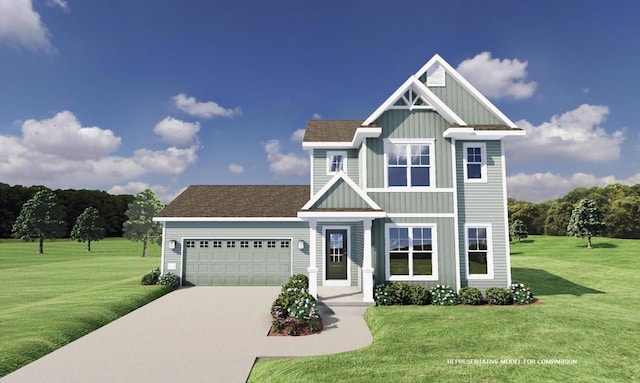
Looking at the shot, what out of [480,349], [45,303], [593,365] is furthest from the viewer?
[45,303]

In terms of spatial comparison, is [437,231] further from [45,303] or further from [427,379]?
[45,303]

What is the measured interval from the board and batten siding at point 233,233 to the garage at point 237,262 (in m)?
0.24

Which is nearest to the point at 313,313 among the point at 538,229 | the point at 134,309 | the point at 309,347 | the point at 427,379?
the point at 309,347

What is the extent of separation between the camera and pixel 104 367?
757 centimetres

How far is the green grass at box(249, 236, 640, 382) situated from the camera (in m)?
6.99

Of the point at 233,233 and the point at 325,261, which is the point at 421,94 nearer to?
the point at 325,261

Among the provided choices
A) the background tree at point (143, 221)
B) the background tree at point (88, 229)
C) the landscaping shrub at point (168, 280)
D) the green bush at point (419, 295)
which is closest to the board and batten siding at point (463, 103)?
the green bush at point (419, 295)

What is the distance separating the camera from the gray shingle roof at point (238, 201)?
62.6 feet

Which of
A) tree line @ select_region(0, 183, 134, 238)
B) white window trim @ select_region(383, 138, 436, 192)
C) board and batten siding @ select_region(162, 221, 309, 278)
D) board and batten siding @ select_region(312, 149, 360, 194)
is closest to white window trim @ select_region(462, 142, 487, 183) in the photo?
white window trim @ select_region(383, 138, 436, 192)

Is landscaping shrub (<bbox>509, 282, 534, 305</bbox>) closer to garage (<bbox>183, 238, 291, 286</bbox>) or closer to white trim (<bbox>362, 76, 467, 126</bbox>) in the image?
white trim (<bbox>362, 76, 467, 126</bbox>)

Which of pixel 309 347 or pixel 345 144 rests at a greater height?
pixel 345 144

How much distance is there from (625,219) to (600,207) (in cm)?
775

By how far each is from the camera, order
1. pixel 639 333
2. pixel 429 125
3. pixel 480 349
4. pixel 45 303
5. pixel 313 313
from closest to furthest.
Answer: pixel 480 349 < pixel 639 333 < pixel 313 313 < pixel 45 303 < pixel 429 125

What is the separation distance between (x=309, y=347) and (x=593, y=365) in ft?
21.6
